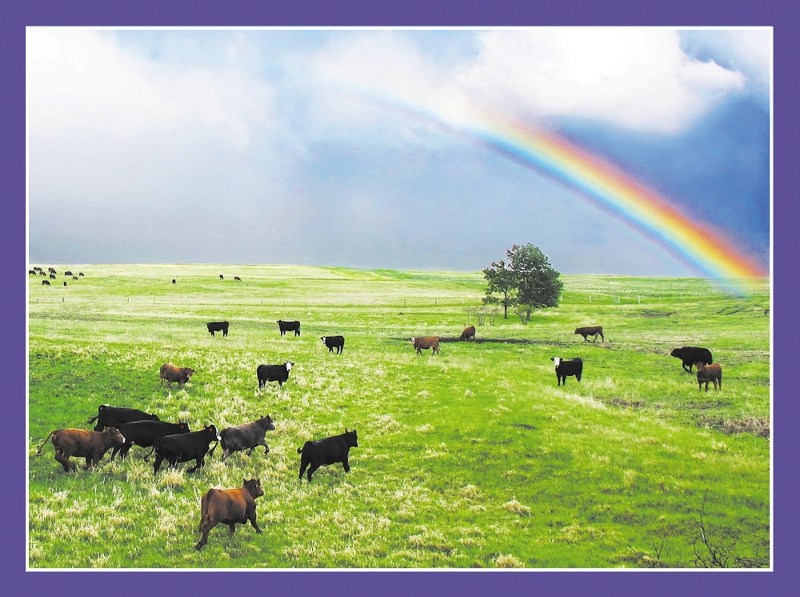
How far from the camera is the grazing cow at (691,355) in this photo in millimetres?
18422

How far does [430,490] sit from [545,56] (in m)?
11.9

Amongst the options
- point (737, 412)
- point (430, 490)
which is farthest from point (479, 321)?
point (430, 490)

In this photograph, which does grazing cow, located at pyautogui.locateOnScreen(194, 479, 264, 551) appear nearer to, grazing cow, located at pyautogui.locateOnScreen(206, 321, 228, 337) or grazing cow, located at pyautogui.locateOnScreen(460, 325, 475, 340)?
grazing cow, located at pyautogui.locateOnScreen(206, 321, 228, 337)

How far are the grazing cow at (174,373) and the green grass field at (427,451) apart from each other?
0.28m

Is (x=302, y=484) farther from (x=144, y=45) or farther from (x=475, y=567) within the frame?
(x=144, y=45)

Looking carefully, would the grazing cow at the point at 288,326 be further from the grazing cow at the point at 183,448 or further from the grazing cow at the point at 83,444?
the grazing cow at the point at 83,444

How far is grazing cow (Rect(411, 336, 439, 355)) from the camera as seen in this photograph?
21827 millimetres

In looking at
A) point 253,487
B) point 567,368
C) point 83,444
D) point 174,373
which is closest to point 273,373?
point 174,373

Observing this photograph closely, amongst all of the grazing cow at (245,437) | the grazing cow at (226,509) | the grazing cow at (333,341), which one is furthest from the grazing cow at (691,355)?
the grazing cow at (226,509)

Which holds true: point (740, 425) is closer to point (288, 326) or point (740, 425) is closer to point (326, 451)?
point (326, 451)

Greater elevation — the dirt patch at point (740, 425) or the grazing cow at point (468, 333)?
the grazing cow at point (468, 333)

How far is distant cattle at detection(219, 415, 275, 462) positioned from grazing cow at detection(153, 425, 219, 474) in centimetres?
39

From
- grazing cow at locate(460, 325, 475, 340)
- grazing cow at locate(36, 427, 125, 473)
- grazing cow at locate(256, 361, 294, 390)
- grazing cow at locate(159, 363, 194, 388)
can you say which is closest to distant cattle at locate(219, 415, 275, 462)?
grazing cow at locate(36, 427, 125, 473)

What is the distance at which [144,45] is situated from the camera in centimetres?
1585
